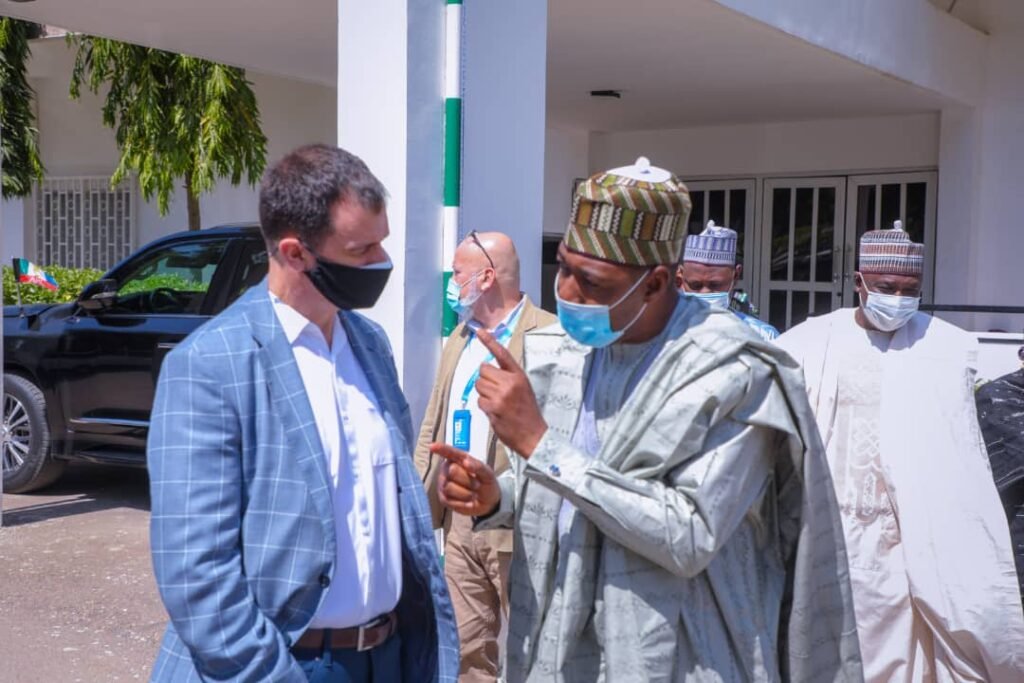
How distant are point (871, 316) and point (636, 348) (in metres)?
2.12

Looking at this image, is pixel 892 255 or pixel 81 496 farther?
pixel 81 496

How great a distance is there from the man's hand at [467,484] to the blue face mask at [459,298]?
1866mm

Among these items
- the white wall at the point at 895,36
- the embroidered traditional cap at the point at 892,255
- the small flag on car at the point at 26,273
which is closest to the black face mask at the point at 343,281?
the embroidered traditional cap at the point at 892,255

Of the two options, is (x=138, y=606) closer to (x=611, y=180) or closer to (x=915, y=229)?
(x=611, y=180)

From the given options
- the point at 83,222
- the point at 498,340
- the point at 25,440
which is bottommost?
the point at 25,440

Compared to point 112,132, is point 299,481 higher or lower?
lower

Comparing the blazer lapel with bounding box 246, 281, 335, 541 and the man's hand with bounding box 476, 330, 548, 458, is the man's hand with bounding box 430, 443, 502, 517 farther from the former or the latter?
the blazer lapel with bounding box 246, 281, 335, 541

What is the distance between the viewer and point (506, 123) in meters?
5.02

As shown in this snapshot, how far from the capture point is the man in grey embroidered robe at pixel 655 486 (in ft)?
7.63

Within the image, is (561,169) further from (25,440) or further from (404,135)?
(404,135)

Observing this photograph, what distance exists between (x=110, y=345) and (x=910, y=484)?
Answer: 5.81m

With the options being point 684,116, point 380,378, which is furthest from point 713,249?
point 684,116

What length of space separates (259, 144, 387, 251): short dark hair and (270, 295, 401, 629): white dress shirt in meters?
0.16

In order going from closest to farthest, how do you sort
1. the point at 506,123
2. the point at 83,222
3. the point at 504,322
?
the point at 504,322 < the point at 506,123 < the point at 83,222
